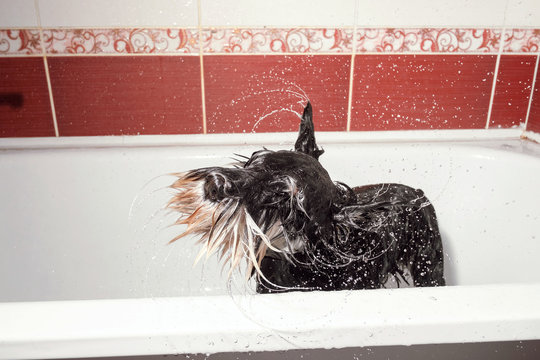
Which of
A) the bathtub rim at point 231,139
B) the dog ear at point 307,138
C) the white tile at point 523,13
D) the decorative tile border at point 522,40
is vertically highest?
the white tile at point 523,13

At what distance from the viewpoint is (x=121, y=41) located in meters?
1.57

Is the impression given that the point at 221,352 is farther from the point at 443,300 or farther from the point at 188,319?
the point at 443,300

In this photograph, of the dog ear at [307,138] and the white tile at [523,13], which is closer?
the dog ear at [307,138]

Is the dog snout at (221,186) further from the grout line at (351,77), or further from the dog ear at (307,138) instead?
the grout line at (351,77)

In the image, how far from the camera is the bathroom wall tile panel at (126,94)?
160 centimetres

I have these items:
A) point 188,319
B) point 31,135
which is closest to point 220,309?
point 188,319

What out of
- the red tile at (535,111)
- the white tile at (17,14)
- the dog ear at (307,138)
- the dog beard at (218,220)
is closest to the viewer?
the dog beard at (218,220)

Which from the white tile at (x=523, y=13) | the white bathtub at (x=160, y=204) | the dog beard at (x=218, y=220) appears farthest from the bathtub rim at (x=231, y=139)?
the dog beard at (x=218, y=220)

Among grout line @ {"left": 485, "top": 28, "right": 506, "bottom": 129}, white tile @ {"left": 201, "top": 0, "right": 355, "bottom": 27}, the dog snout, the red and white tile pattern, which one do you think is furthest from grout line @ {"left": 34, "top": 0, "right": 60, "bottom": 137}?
grout line @ {"left": 485, "top": 28, "right": 506, "bottom": 129}

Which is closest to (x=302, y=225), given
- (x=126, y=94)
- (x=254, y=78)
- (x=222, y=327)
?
(x=222, y=327)

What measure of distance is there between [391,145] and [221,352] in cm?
110

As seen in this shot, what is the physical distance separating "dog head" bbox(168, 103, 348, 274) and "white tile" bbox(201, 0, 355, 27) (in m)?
0.81

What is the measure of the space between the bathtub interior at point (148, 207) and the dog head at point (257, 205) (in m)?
0.74

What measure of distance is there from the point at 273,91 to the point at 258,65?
107 millimetres
